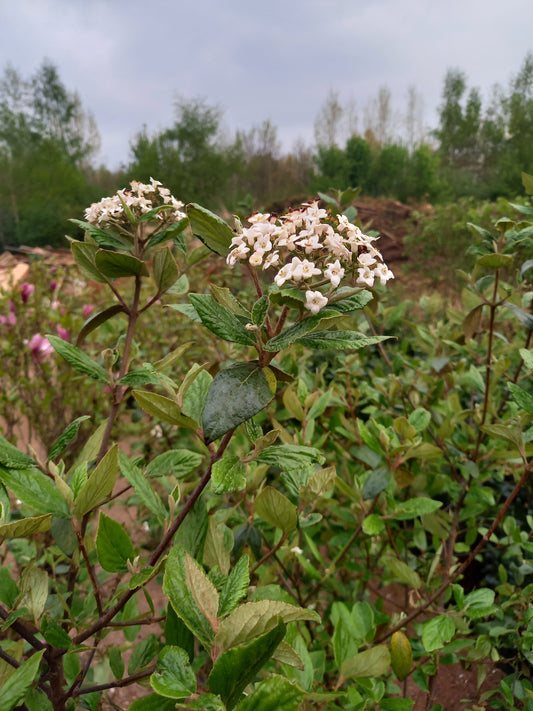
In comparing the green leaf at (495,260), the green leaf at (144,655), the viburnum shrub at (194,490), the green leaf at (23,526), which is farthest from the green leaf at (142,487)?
the green leaf at (495,260)

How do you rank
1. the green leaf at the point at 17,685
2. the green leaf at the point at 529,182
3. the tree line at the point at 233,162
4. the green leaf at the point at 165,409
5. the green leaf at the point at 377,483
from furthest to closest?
the tree line at the point at 233,162 < the green leaf at the point at 529,182 < the green leaf at the point at 377,483 < the green leaf at the point at 165,409 < the green leaf at the point at 17,685

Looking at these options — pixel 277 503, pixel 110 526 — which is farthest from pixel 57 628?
pixel 277 503

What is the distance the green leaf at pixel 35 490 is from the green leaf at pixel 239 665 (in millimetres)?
283

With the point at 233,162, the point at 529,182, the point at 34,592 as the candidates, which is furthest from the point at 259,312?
the point at 233,162

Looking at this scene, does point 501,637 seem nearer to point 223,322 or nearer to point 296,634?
point 296,634

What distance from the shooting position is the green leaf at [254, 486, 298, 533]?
638 millimetres

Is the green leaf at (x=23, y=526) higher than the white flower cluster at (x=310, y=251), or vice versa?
the white flower cluster at (x=310, y=251)

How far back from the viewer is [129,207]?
69cm

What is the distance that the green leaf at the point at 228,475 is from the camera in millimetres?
436

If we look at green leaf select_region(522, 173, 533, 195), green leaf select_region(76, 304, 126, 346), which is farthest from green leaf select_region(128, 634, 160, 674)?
green leaf select_region(522, 173, 533, 195)

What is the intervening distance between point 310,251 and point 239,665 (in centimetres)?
40

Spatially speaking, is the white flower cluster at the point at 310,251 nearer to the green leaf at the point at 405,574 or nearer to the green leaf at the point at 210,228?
the green leaf at the point at 210,228

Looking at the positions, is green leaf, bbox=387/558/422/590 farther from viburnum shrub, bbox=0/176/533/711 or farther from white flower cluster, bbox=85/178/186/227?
white flower cluster, bbox=85/178/186/227

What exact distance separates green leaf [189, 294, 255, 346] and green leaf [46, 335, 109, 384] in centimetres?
29
